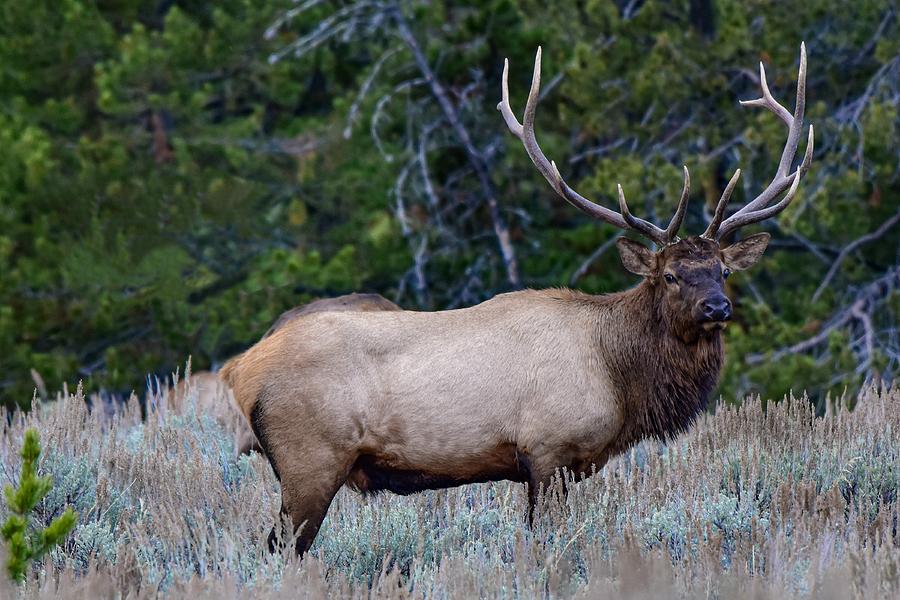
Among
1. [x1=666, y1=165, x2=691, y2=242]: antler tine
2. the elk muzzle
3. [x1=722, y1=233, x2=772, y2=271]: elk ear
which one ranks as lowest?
the elk muzzle

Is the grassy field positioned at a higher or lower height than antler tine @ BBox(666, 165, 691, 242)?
lower

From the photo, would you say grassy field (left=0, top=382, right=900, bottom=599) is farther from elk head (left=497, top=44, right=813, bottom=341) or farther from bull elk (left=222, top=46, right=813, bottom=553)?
elk head (left=497, top=44, right=813, bottom=341)

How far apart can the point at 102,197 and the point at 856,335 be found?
8.32 m

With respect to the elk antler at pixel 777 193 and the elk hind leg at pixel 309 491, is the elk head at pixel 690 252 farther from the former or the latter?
the elk hind leg at pixel 309 491

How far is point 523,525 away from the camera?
225 inches

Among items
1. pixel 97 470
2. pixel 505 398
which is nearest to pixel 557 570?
pixel 505 398

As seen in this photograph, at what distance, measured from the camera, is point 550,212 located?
47.9 feet

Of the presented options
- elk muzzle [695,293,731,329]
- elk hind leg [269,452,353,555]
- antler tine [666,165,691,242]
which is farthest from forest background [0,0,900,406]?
elk hind leg [269,452,353,555]

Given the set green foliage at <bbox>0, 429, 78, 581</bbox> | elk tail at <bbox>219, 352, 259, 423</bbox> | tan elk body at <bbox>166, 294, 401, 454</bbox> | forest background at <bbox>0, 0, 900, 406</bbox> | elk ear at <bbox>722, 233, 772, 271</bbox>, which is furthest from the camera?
forest background at <bbox>0, 0, 900, 406</bbox>

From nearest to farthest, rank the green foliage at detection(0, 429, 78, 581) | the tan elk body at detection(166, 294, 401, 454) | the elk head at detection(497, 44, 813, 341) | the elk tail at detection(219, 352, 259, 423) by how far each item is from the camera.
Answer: the green foliage at detection(0, 429, 78, 581) < the elk tail at detection(219, 352, 259, 423) < the elk head at detection(497, 44, 813, 341) < the tan elk body at detection(166, 294, 401, 454)

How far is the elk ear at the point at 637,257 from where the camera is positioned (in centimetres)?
632

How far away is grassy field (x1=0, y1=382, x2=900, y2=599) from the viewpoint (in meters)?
4.70

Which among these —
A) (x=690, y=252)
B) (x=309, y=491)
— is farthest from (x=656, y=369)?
(x=309, y=491)

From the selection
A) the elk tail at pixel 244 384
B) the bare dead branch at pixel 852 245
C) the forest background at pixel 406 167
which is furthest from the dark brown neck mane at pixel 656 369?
the bare dead branch at pixel 852 245
